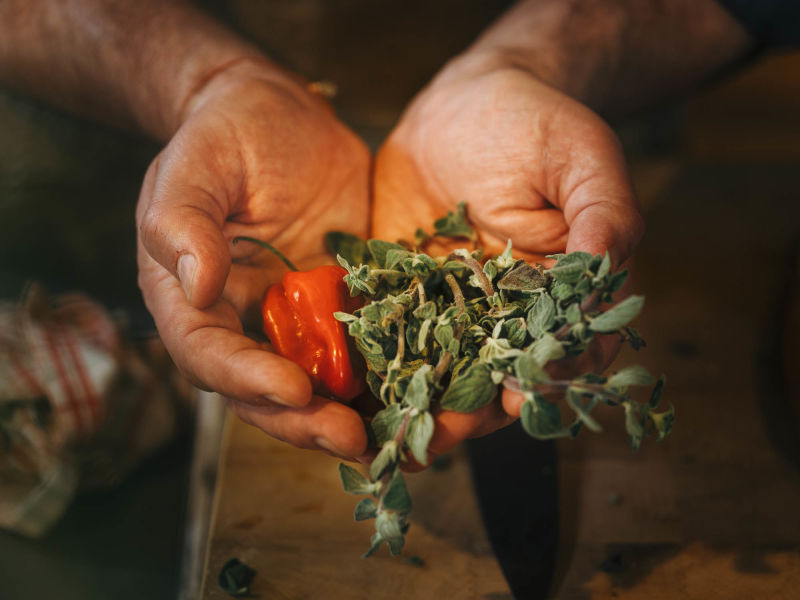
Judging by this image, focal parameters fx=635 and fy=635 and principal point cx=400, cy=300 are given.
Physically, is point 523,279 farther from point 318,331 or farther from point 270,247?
point 270,247

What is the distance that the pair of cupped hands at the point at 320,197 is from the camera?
33.9 inches

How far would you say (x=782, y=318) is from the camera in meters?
1.42

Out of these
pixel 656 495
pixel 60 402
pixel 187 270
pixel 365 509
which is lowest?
pixel 60 402

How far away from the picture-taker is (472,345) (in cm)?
91

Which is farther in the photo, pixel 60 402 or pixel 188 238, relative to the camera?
Result: pixel 60 402

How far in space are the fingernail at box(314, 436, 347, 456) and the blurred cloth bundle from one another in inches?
32.6

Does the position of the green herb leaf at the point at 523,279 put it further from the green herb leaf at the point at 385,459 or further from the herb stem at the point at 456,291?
the green herb leaf at the point at 385,459

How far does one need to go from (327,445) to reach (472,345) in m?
0.25

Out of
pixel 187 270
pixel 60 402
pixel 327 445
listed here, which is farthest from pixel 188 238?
pixel 60 402

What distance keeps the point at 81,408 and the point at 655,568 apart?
122 cm

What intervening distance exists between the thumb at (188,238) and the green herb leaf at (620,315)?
0.51 meters

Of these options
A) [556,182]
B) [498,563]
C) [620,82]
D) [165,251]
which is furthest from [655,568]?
[620,82]

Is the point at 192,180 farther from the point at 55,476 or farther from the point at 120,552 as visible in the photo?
the point at 120,552

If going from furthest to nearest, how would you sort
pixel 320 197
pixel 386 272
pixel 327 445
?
pixel 320 197
pixel 386 272
pixel 327 445
